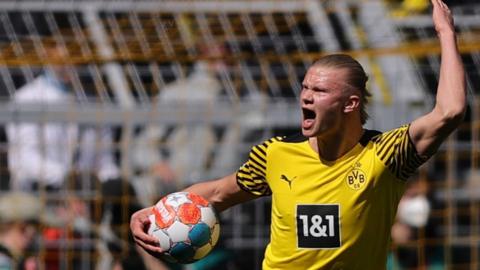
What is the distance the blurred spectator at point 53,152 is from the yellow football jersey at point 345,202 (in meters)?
3.94

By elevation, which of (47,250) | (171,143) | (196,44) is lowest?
(47,250)

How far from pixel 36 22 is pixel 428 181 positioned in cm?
333

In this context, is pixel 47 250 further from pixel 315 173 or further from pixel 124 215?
pixel 315 173

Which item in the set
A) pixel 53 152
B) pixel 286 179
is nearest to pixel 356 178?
pixel 286 179

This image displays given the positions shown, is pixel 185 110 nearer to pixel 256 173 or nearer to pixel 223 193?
pixel 223 193

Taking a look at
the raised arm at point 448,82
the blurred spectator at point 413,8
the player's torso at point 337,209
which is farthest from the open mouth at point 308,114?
the blurred spectator at point 413,8

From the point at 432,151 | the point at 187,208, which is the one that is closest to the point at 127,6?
the point at 187,208

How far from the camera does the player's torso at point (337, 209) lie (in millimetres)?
5734

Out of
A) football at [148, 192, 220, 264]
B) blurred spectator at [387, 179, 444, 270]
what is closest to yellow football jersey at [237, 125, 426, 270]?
football at [148, 192, 220, 264]

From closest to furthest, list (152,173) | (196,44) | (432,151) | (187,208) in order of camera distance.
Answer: (432,151) < (187,208) < (152,173) < (196,44)

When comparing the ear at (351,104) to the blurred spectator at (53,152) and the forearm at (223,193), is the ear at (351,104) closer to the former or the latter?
the forearm at (223,193)

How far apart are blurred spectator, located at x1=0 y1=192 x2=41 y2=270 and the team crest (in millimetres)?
4061

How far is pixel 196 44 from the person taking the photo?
10945 mm

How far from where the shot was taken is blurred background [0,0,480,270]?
9.64 meters
